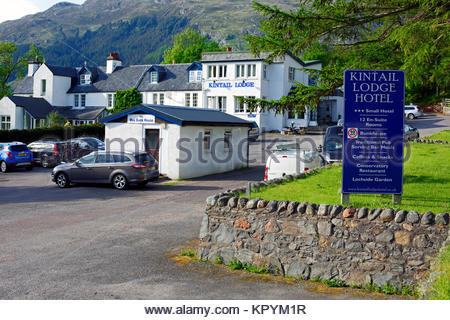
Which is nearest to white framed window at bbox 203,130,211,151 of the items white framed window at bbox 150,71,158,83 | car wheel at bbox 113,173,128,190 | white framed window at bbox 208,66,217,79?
car wheel at bbox 113,173,128,190

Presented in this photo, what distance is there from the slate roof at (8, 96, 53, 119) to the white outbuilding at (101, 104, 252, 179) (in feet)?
120

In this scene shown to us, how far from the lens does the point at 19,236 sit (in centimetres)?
1276

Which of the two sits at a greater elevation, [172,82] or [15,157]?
[172,82]

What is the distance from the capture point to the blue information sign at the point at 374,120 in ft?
32.9

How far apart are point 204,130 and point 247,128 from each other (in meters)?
4.98

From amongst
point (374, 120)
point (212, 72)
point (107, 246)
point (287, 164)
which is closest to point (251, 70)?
point (212, 72)

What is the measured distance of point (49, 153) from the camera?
105 ft

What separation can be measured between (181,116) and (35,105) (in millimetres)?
40816

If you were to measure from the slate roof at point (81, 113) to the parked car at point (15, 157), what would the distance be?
1081 inches

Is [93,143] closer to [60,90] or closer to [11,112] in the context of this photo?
[11,112]

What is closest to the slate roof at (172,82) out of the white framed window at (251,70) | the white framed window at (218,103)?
the white framed window at (218,103)

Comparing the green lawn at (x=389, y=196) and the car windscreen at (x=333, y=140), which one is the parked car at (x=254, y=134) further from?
Result: the green lawn at (x=389, y=196)

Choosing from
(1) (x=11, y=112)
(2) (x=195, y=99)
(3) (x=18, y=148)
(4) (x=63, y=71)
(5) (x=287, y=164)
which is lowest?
(5) (x=287, y=164)

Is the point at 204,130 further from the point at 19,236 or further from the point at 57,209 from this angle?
the point at 19,236
